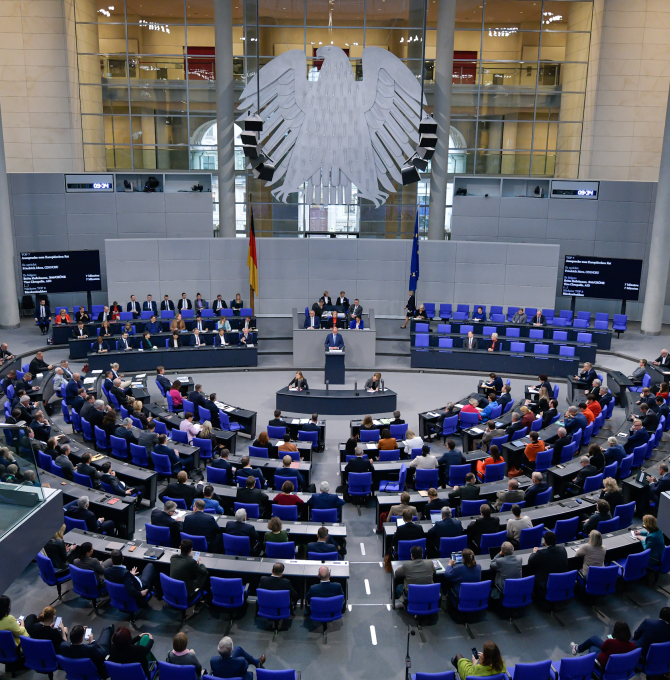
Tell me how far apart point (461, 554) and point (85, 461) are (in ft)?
19.1

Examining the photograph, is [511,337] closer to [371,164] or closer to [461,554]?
[371,164]

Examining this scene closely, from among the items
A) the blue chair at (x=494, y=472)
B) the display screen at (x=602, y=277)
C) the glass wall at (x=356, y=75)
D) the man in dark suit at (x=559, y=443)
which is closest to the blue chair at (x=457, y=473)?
the blue chair at (x=494, y=472)

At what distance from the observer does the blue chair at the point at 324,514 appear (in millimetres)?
9492

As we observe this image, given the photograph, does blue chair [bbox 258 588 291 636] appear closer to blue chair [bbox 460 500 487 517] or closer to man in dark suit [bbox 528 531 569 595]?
man in dark suit [bbox 528 531 569 595]

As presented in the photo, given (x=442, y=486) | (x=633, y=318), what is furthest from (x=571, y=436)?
(x=633, y=318)

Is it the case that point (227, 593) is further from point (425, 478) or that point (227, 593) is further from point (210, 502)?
point (425, 478)

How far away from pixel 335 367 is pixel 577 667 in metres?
11.1

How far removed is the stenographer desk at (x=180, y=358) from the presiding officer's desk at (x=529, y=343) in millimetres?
4870

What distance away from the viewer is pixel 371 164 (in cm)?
2223

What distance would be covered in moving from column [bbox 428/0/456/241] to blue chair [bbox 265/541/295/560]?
16.6m

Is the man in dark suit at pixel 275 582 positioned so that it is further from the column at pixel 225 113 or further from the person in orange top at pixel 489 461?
the column at pixel 225 113

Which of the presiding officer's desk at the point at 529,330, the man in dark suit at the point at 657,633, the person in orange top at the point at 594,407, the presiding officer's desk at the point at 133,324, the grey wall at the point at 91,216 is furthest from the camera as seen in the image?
the grey wall at the point at 91,216

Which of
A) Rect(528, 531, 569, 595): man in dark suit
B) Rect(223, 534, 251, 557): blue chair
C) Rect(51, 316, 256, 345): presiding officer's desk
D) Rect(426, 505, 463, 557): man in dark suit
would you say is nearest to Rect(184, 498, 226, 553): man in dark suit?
Rect(223, 534, 251, 557): blue chair

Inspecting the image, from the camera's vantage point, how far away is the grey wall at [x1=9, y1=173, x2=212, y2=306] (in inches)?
928
